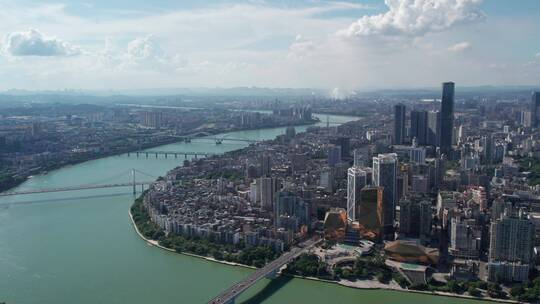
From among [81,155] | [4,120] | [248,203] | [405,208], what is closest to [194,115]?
[4,120]

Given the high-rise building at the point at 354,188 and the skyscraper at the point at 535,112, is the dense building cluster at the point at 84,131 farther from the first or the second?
the skyscraper at the point at 535,112

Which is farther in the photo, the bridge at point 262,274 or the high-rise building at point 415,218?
the high-rise building at point 415,218

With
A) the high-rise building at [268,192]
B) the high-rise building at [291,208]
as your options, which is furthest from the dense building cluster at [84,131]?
the high-rise building at [291,208]

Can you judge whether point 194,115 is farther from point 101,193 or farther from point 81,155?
point 101,193

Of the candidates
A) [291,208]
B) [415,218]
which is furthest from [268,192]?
[415,218]

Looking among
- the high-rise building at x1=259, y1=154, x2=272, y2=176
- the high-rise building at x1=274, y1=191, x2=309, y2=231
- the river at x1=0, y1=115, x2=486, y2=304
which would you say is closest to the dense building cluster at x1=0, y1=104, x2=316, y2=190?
the river at x1=0, y1=115, x2=486, y2=304

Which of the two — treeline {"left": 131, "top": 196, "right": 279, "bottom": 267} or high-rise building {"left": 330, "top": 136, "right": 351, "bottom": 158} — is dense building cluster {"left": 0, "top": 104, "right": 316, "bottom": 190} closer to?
treeline {"left": 131, "top": 196, "right": 279, "bottom": 267}
